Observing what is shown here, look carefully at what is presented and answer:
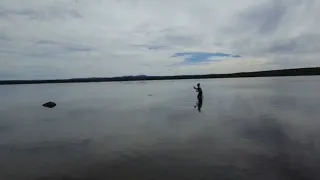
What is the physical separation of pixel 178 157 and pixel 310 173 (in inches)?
219

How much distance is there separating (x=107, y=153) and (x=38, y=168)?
11.0ft

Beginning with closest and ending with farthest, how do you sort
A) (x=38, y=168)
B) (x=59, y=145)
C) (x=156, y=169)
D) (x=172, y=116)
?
1. (x=156, y=169)
2. (x=38, y=168)
3. (x=59, y=145)
4. (x=172, y=116)

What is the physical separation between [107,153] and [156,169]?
12.4 ft

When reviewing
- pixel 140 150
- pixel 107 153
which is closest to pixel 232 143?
pixel 140 150

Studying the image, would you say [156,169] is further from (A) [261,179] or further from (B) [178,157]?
(A) [261,179]

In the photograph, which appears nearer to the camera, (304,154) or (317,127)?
(304,154)

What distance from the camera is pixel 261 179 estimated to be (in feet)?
37.4

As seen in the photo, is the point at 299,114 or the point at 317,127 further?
the point at 299,114

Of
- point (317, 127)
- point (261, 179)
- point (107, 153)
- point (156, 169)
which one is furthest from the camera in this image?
point (317, 127)

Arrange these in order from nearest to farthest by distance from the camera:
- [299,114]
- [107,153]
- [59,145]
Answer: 1. [107,153]
2. [59,145]
3. [299,114]

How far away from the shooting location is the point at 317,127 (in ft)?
64.8

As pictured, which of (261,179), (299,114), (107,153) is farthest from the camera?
(299,114)

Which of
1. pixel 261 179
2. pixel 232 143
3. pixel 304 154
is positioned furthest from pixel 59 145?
pixel 304 154

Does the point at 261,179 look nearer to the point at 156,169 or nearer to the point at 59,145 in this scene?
the point at 156,169
